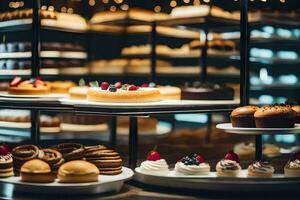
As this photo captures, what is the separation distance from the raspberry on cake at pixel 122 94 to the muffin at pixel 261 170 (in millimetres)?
826

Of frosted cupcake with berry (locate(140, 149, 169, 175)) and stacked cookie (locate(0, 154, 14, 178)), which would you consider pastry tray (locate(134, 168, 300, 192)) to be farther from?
stacked cookie (locate(0, 154, 14, 178))

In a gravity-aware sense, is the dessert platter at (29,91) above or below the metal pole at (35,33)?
below

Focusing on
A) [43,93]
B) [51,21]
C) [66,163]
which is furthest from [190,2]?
[66,163]

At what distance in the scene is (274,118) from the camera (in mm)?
3646

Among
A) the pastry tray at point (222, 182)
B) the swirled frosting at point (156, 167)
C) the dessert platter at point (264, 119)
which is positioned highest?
the dessert platter at point (264, 119)

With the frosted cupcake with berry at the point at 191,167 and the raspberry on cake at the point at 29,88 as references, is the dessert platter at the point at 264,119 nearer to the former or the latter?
the frosted cupcake with berry at the point at 191,167

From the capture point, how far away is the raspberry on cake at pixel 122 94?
3.61 meters

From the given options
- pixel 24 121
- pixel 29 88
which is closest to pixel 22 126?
pixel 24 121

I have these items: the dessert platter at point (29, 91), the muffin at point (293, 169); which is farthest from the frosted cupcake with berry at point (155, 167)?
the dessert platter at point (29, 91)

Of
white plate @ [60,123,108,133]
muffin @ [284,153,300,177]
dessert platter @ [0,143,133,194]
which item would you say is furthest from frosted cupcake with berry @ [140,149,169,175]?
white plate @ [60,123,108,133]

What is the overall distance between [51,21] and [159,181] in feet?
10.3

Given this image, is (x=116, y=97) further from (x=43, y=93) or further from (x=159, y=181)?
(x=43, y=93)

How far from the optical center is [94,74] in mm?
7406

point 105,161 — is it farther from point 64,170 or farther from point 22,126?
point 22,126
